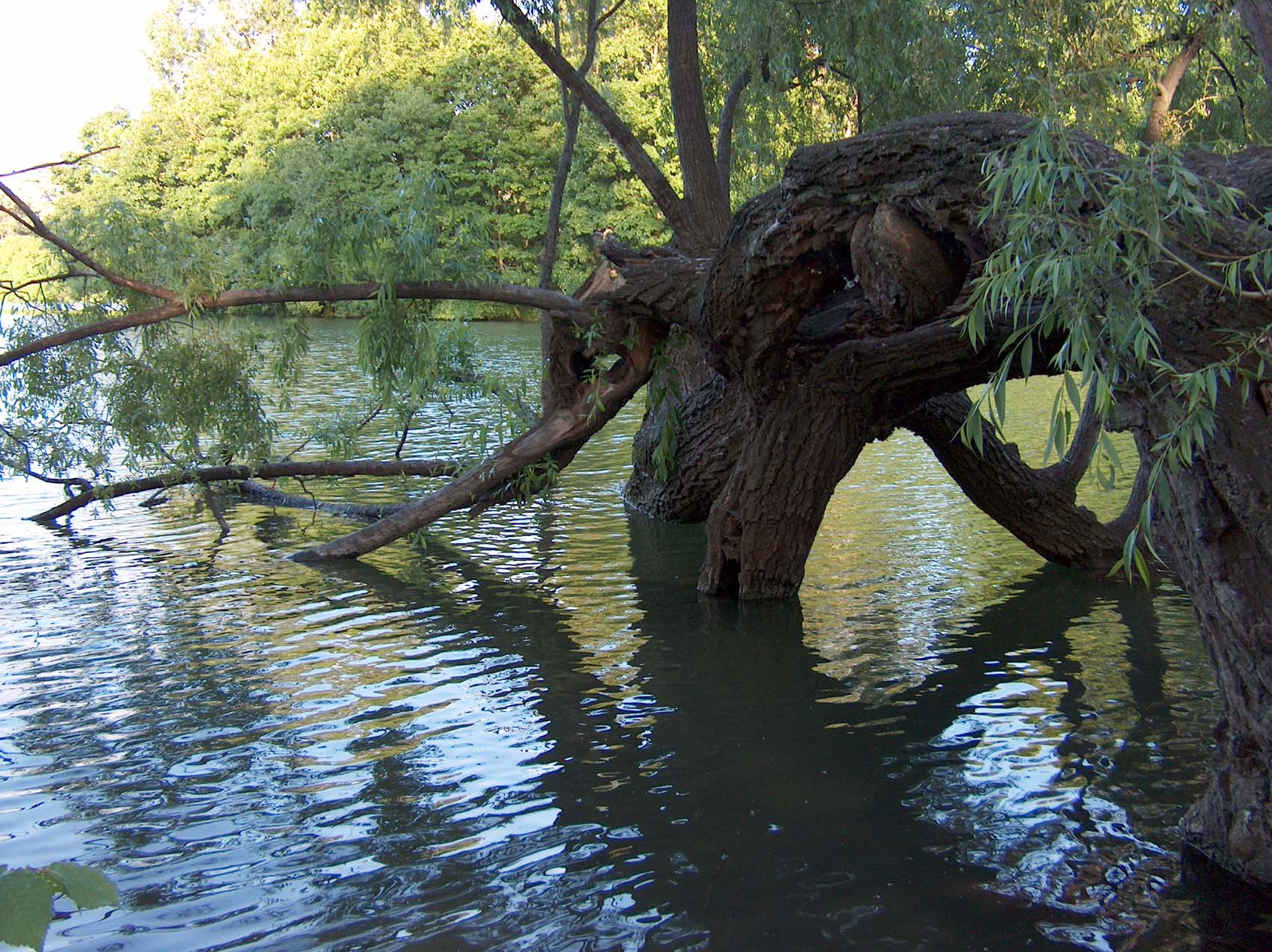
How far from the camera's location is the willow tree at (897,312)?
3363 mm

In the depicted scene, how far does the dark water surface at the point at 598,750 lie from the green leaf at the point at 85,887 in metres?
2.25

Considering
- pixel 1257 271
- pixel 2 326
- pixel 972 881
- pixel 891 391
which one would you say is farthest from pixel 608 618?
pixel 2 326

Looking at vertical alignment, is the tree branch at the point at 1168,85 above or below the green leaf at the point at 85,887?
above

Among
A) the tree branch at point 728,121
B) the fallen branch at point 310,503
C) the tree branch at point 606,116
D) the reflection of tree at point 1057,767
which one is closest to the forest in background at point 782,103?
the tree branch at point 728,121

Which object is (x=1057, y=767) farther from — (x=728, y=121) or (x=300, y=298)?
(x=728, y=121)

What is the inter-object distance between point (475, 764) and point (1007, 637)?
3.24 meters

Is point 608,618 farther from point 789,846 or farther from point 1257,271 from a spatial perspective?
point 1257,271

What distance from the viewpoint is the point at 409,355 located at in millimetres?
8125

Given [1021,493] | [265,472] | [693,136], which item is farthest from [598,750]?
[693,136]

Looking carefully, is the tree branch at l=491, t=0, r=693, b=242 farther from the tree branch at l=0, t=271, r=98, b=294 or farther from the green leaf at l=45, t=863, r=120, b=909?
the green leaf at l=45, t=863, r=120, b=909

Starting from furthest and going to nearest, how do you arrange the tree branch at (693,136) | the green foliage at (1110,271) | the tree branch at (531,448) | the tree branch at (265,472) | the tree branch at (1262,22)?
the tree branch at (693,136)
the tree branch at (265,472)
the tree branch at (531,448)
the tree branch at (1262,22)
the green foliage at (1110,271)

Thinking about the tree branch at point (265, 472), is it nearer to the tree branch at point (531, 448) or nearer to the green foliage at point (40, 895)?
the tree branch at point (531, 448)

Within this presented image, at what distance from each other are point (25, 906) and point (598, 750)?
3.64 metres

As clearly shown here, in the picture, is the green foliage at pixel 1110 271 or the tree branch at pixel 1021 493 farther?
the tree branch at pixel 1021 493
